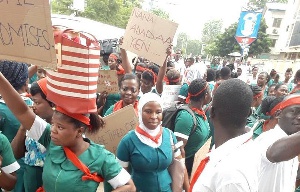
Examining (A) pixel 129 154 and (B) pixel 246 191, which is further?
(A) pixel 129 154

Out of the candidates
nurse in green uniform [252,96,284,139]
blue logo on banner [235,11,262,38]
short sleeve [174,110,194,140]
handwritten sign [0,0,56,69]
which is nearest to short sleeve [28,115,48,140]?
handwritten sign [0,0,56,69]

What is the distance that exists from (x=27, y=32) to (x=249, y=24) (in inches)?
698

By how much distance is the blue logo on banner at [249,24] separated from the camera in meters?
17.3

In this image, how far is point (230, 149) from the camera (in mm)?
1554

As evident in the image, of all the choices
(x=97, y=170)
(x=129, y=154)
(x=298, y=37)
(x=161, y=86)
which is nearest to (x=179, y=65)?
(x=161, y=86)

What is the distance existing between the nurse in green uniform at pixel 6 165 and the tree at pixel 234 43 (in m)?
39.9

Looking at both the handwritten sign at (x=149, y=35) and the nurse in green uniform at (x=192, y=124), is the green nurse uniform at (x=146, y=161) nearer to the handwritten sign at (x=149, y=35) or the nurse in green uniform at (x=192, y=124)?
the nurse in green uniform at (x=192, y=124)

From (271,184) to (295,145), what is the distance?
0.35 metres

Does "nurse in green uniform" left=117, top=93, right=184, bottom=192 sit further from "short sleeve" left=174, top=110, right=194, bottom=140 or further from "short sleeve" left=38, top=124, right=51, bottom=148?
"short sleeve" left=38, top=124, right=51, bottom=148

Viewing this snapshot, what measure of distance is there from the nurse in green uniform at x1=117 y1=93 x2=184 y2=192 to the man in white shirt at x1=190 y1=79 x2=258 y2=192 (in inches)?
37.1

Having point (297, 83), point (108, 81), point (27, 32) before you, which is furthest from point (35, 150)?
point (297, 83)

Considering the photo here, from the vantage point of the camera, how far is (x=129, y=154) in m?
2.63

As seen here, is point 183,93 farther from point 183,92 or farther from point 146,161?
point 146,161

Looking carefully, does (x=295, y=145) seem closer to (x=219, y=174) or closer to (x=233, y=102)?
(x=233, y=102)
